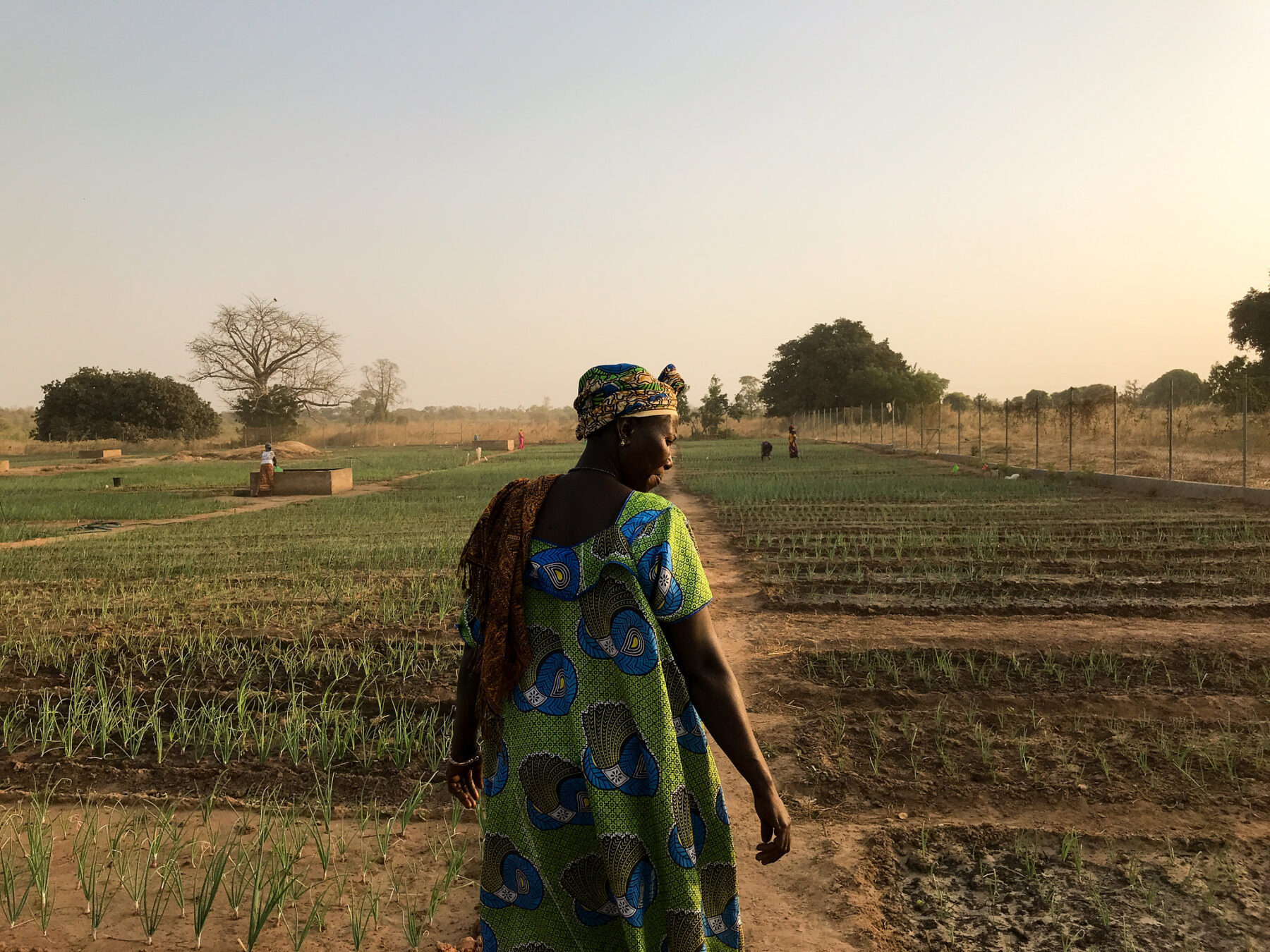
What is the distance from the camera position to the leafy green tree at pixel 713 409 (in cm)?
5709

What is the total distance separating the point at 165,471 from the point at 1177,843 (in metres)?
30.9

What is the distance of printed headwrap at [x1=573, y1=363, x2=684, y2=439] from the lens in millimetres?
1896

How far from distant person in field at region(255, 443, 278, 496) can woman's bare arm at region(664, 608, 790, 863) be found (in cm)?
1982

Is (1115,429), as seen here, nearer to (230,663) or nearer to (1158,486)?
(1158,486)

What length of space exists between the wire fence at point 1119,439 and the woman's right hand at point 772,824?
1486 cm

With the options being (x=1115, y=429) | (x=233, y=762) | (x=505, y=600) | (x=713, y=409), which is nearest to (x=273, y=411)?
(x=713, y=409)

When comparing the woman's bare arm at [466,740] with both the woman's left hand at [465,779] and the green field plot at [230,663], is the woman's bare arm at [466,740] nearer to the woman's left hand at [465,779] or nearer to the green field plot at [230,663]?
the woman's left hand at [465,779]

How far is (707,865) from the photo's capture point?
185 centimetres

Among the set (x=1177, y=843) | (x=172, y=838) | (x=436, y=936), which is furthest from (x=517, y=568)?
(x=1177, y=843)

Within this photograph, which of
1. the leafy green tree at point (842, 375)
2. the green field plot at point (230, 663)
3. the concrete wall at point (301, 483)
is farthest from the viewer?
the leafy green tree at point (842, 375)

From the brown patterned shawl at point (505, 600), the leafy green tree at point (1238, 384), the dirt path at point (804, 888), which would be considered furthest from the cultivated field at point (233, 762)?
the leafy green tree at point (1238, 384)

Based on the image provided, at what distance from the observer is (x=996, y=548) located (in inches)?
384

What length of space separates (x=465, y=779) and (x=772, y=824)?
32.1 inches

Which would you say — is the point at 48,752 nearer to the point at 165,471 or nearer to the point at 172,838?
the point at 172,838
